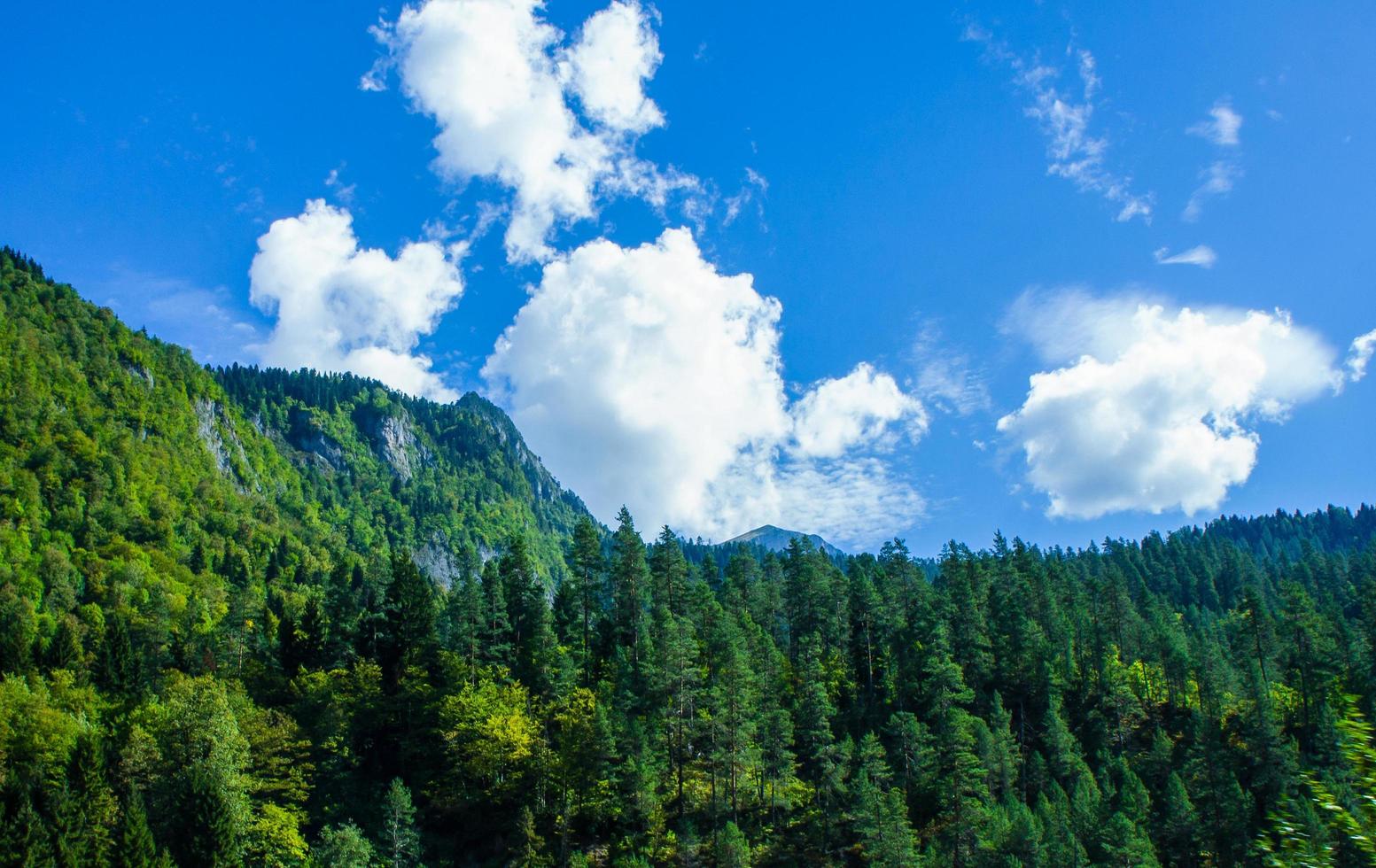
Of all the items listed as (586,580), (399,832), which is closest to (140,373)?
(586,580)

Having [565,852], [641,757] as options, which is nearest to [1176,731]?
[641,757]

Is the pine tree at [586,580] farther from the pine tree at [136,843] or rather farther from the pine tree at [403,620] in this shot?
the pine tree at [136,843]

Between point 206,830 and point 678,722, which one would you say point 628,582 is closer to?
point 678,722

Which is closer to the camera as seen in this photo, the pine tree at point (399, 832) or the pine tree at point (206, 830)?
the pine tree at point (206, 830)

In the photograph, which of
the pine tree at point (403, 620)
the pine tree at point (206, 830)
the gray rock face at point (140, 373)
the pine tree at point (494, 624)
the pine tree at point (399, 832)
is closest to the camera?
the pine tree at point (206, 830)

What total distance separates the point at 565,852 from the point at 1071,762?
4542 cm

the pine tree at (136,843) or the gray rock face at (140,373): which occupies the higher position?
the gray rock face at (140,373)

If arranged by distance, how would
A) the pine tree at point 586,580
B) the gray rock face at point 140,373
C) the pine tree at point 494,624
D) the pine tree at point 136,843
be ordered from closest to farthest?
the pine tree at point 136,843 → the pine tree at point 494,624 → the pine tree at point 586,580 → the gray rock face at point 140,373

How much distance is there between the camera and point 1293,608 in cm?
8906

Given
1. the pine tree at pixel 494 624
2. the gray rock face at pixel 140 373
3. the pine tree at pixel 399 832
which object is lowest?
the pine tree at pixel 399 832

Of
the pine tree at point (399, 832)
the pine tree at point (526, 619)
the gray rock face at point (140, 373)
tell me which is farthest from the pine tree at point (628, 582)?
the gray rock face at point (140, 373)

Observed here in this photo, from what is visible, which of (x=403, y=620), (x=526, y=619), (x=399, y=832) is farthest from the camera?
(x=403, y=620)

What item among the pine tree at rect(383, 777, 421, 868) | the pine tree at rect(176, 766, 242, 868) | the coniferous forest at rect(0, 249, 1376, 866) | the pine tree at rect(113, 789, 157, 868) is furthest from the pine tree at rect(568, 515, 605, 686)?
the pine tree at rect(113, 789, 157, 868)

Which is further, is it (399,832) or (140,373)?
(140,373)
